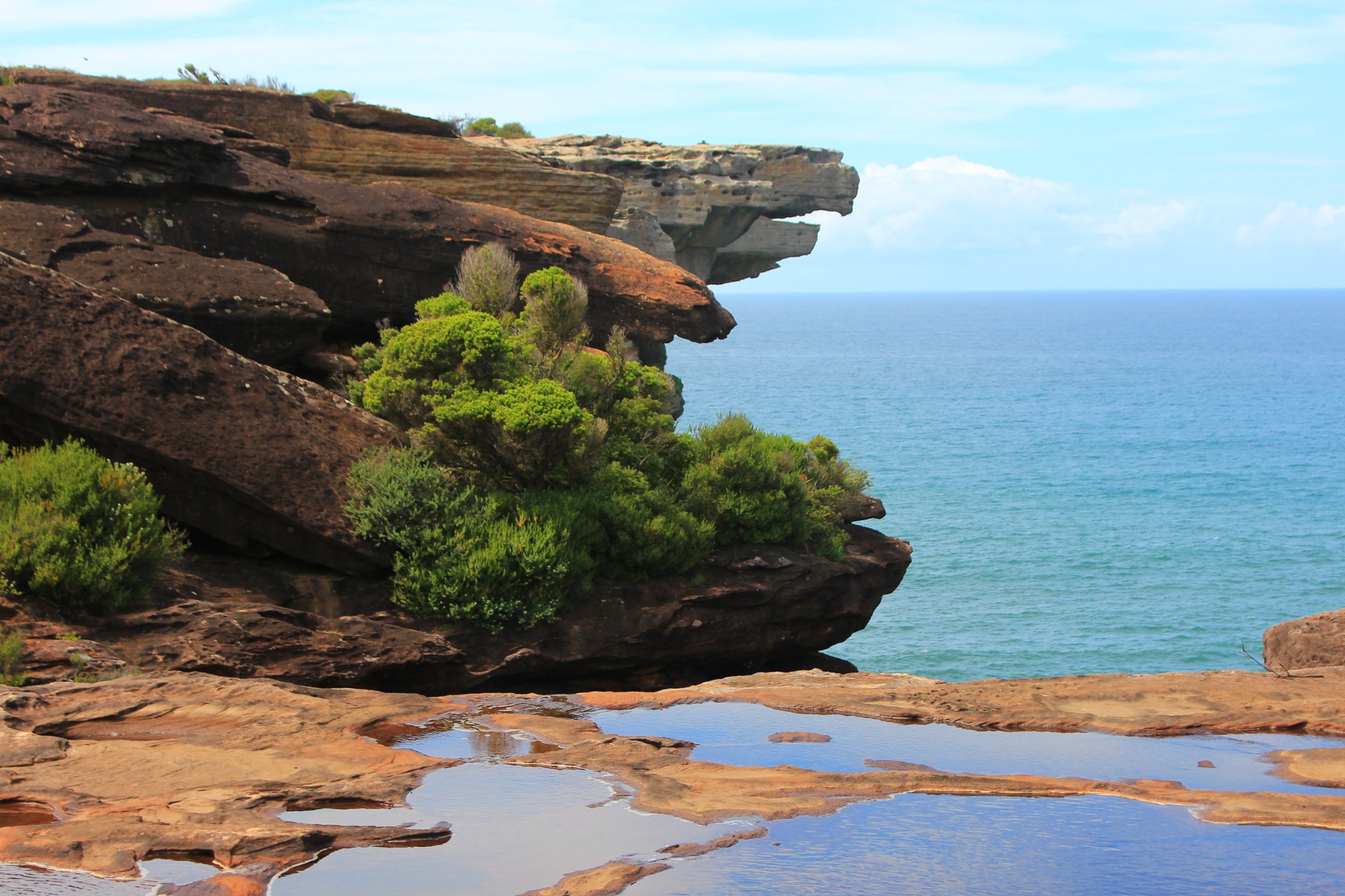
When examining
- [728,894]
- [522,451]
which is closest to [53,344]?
[522,451]

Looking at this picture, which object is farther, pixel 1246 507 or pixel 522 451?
pixel 1246 507

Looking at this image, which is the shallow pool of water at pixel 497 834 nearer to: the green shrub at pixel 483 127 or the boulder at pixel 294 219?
the boulder at pixel 294 219

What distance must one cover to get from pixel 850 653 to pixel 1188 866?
24404 millimetres

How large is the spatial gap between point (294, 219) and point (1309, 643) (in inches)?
729

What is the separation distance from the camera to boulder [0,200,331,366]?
1770 centimetres

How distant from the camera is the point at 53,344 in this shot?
14609 mm

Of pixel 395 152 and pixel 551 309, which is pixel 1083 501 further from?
pixel 551 309

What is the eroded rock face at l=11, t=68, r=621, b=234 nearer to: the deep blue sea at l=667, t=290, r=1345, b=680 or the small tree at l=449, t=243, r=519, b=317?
the small tree at l=449, t=243, r=519, b=317

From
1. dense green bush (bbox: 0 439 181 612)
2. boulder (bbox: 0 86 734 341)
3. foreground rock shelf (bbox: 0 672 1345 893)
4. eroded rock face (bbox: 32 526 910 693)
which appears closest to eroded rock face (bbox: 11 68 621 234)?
boulder (bbox: 0 86 734 341)

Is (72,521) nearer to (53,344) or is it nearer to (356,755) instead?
(53,344)

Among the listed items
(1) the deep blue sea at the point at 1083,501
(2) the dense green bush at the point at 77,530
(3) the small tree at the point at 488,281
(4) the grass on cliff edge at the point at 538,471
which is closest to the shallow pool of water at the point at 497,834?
(2) the dense green bush at the point at 77,530

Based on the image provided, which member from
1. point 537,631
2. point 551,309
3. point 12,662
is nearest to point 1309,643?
point 537,631

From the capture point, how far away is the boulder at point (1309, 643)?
15477 mm

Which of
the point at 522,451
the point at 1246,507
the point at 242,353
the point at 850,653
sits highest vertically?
the point at 242,353
